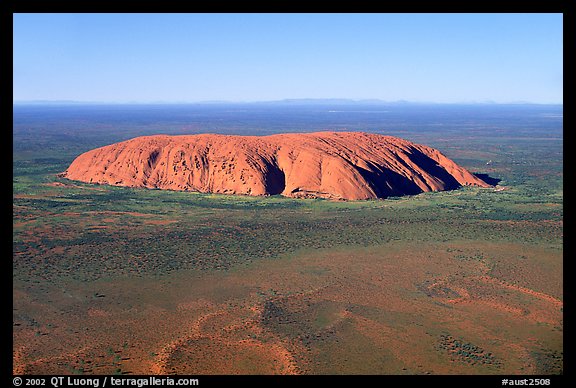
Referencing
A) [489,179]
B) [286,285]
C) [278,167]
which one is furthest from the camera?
[489,179]

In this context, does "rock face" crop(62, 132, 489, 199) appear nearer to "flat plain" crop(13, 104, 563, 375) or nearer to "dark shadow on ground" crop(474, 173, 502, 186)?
"dark shadow on ground" crop(474, 173, 502, 186)

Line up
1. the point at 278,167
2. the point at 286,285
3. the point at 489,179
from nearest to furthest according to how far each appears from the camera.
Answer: the point at 286,285
the point at 278,167
the point at 489,179

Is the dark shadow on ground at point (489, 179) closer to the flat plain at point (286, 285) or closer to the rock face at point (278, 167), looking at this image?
the rock face at point (278, 167)

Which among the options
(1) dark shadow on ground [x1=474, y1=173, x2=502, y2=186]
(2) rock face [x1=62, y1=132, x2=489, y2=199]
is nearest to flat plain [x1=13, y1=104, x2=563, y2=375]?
(2) rock face [x1=62, y1=132, x2=489, y2=199]

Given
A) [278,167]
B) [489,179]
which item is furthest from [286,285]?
[489,179]

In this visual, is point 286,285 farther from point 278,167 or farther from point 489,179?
point 489,179

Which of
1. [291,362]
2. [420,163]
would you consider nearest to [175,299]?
[291,362]
